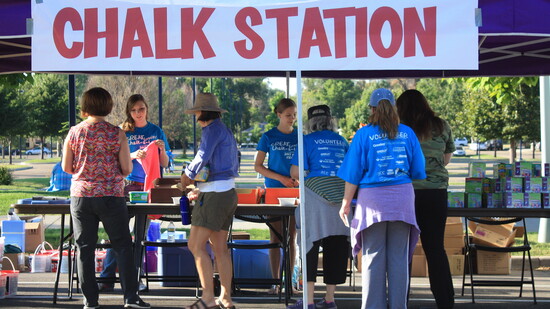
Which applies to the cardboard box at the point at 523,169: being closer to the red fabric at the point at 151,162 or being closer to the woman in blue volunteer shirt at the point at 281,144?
the woman in blue volunteer shirt at the point at 281,144

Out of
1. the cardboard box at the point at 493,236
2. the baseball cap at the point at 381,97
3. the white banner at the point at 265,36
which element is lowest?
the cardboard box at the point at 493,236

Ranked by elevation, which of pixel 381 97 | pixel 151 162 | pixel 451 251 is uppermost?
pixel 381 97

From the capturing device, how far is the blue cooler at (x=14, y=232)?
9.44 m

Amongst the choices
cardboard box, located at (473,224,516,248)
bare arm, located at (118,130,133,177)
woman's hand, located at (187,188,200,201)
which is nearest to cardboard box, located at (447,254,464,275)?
cardboard box, located at (473,224,516,248)

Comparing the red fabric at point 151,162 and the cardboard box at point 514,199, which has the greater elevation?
the red fabric at point 151,162

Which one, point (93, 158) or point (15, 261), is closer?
point (93, 158)

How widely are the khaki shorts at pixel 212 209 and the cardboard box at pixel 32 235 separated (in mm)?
4726

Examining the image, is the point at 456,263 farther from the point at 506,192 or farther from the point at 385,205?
the point at 385,205

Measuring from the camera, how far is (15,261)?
8609 mm

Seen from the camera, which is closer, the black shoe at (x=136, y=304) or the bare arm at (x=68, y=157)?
the bare arm at (x=68, y=157)

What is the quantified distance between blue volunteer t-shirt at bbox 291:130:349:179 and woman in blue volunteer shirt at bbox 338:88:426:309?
1.81ft

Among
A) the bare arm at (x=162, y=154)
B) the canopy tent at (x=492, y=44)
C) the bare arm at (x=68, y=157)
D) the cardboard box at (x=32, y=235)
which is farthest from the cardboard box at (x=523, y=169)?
the cardboard box at (x=32, y=235)

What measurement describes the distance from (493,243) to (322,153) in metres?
3.17

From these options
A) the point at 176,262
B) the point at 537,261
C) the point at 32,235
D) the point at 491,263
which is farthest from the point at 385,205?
the point at 32,235
